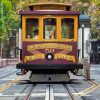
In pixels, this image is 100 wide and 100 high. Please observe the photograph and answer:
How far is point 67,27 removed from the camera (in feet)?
79.5

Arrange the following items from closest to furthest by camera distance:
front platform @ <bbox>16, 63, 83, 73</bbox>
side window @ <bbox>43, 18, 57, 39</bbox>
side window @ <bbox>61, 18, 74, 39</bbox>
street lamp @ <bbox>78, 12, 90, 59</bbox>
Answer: front platform @ <bbox>16, 63, 83, 73</bbox> < side window @ <bbox>43, 18, 57, 39</bbox> < side window @ <bbox>61, 18, 74, 39</bbox> < street lamp @ <bbox>78, 12, 90, 59</bbox>

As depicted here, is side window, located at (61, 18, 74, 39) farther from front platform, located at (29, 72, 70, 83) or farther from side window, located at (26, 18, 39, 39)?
front platform, located at (29, 72, 70, 83)

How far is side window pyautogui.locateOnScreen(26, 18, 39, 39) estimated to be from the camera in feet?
79.1

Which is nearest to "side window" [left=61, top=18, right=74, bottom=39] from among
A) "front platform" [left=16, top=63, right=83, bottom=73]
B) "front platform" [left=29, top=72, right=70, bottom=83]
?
"front platform" [left=16, top=63, right=83, bottom=73]

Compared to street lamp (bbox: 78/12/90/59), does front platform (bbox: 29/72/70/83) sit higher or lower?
lower

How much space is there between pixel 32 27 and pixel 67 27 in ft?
5.00

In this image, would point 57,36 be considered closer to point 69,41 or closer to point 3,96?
point 69,41

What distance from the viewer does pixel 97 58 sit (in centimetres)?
6303

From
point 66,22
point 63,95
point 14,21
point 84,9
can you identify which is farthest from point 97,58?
point 63,95

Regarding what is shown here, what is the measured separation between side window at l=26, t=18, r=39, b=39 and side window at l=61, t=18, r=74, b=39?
1.13 m

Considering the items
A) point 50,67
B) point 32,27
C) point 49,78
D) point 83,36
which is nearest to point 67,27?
point 32,27

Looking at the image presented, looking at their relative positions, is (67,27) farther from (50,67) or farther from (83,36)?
(83,36)

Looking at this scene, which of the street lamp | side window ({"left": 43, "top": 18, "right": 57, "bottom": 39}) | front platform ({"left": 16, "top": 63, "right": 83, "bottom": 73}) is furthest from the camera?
the street lamp

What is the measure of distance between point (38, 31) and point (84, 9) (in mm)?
45559
